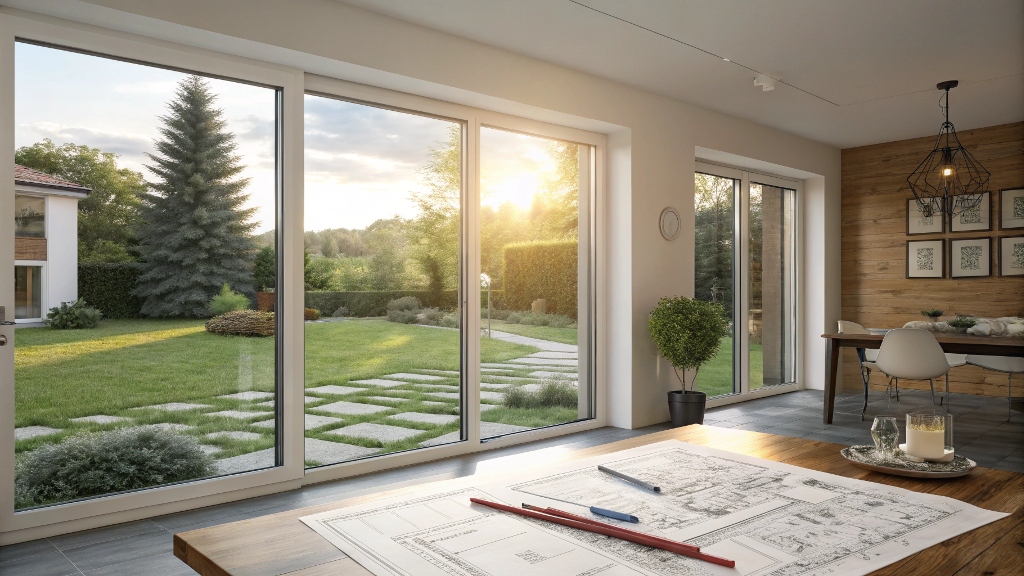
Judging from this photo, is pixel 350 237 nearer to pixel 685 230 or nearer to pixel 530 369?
pixel 530 369

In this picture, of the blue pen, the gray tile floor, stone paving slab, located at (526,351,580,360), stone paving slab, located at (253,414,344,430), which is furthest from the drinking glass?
stone paving slab, located at (526,351,580,360)

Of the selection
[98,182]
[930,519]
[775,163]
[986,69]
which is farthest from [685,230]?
[930,519]

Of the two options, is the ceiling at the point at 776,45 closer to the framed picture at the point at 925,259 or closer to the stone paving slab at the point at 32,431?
the framed picture at the point at 925,259

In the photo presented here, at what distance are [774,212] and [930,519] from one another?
22.5 ft

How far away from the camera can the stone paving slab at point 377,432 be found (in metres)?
4.15

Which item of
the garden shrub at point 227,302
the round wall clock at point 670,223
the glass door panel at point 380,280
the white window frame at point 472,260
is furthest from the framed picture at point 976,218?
the garden shrub at point 227,302

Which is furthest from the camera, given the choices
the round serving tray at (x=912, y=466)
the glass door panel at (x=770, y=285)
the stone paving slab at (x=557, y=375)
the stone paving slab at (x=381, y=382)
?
the glass door panel at (x=770, y=285)

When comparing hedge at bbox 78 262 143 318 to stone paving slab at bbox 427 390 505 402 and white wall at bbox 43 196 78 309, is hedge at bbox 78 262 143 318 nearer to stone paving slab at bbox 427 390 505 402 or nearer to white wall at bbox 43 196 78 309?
white wall at bbox 43 196 78 309

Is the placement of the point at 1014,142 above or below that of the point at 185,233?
above

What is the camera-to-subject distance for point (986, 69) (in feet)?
16.9

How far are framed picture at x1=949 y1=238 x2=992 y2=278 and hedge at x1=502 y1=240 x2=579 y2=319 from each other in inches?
174

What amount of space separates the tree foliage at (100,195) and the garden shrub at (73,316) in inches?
8.8

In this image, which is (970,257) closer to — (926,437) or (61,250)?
(926,437)

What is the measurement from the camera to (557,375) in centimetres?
536
